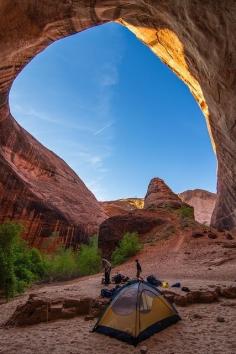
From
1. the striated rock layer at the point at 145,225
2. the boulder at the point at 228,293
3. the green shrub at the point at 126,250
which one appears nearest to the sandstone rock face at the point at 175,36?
the boulder at the point at 228,293

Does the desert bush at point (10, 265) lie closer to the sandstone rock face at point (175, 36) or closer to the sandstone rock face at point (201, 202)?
the sandstone rock face at point (175, 36)

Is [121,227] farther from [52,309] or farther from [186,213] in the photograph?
[52,309]

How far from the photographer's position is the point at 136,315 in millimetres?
8469

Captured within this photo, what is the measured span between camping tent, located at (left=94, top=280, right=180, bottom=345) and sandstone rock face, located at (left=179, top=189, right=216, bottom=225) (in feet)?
258

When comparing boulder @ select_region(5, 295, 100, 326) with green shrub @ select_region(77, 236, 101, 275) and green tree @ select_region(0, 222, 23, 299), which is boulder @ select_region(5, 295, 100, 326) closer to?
green tree @ select_region(0, 222, 23, 299)

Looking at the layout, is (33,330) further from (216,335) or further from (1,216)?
(1,216)

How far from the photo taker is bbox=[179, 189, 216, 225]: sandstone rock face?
85.2m

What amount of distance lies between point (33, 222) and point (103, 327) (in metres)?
33.6

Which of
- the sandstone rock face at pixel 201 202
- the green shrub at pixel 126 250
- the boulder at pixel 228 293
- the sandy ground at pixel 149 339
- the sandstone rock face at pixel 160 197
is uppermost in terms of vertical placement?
the sandstone rock face at pixel 201 202

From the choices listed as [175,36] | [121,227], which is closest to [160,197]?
[121,227]

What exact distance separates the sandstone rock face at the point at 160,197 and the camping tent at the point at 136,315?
31.2 m

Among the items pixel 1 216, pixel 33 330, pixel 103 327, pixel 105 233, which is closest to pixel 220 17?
pixel 103 327

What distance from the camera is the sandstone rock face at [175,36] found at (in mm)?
8312

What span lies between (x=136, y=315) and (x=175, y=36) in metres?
10.8
